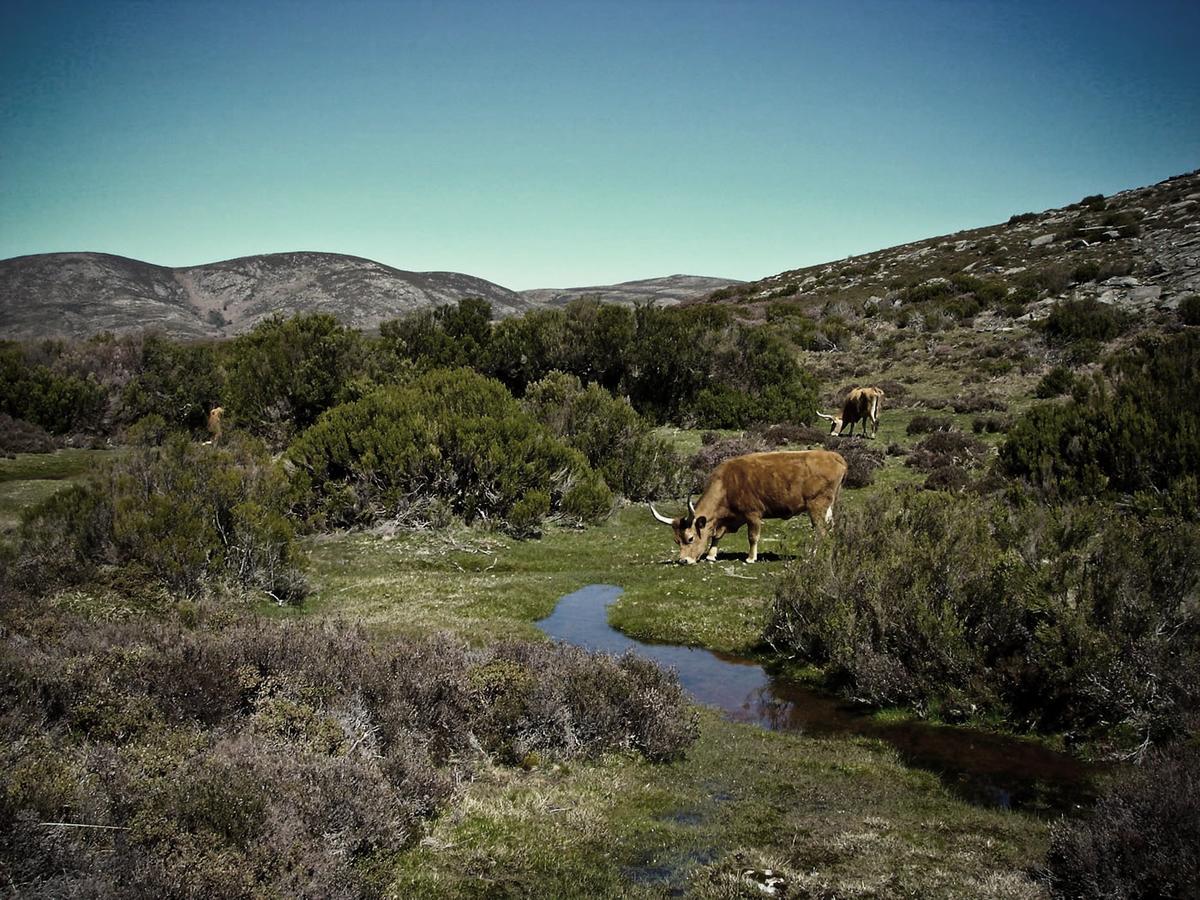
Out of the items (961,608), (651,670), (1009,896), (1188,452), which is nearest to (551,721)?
(651,670)

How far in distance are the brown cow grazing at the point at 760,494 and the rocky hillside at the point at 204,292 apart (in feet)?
305

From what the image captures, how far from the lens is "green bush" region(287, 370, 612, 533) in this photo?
2067cm

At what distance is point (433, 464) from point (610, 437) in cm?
661

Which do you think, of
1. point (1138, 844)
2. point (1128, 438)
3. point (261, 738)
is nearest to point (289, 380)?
point (261, 738)

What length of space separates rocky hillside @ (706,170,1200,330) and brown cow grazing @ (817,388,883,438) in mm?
21516

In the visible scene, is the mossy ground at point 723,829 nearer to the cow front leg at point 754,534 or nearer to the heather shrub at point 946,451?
the cow front leg at point 754,534

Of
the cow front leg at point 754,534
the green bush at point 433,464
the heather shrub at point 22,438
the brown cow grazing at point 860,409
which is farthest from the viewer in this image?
the brown cow grazing at point 860,409

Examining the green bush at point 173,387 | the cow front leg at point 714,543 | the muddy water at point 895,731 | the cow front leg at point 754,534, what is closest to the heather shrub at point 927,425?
the cow front leg at point 754,534

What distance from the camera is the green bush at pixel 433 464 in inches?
814

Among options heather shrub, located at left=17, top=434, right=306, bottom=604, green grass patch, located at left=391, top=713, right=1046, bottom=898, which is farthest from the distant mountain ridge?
green grass patch, located at left=391, top=713, right=1046, bottom=898

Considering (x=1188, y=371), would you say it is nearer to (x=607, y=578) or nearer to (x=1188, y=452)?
(x=1188, y=452)

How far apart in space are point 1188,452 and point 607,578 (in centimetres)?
1224

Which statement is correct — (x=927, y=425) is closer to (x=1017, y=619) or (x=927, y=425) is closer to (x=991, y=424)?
(x=991, y=424)

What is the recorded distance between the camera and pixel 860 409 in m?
29.8
